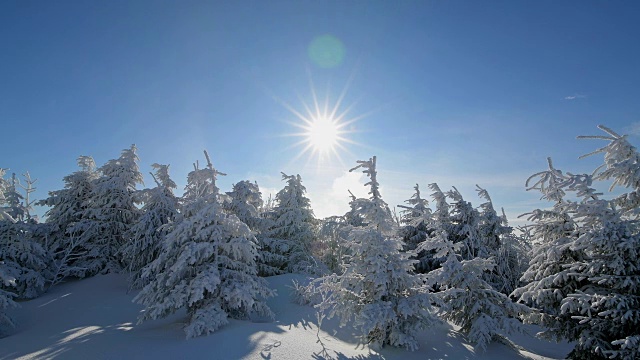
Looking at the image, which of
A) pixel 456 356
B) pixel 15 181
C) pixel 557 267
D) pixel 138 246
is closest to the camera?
pixel 456 356

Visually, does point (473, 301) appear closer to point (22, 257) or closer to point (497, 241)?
point (497, 241)

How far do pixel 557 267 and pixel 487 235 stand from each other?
10741 millimetres

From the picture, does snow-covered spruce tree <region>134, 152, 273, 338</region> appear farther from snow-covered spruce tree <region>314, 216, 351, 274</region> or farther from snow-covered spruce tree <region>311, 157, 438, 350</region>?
snow-covered spruce tree <region>314, 216, 351, 274</region>

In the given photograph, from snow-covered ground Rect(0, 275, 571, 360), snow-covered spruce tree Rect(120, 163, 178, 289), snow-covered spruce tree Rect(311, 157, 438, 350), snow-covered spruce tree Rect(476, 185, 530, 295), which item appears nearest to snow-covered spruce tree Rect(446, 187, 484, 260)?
snow-covered spruce tree Rect(476, 185, 530, 295)

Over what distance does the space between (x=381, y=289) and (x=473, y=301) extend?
3.68 m

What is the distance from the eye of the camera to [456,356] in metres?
9.77

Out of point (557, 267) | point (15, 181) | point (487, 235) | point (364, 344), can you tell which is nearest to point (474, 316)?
point (557, 267)

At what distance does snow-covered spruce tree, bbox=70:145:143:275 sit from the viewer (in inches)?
781

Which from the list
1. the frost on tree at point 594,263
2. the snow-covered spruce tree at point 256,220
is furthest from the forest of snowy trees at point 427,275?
the snow-covered spruce tree at point 256,220

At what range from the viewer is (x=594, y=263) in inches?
358

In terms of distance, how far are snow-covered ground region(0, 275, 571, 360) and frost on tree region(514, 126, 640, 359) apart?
2.24 metres

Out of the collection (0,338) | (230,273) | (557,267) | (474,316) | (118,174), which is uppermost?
(118,174)

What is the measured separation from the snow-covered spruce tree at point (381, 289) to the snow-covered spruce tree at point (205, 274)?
10.7 ft

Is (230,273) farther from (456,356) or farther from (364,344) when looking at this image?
(456,356)
